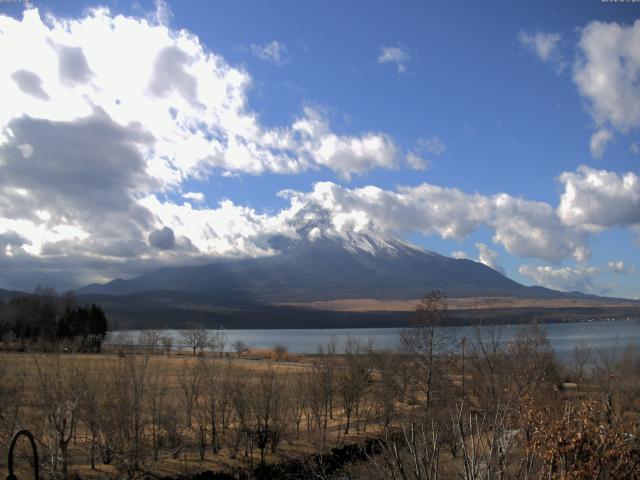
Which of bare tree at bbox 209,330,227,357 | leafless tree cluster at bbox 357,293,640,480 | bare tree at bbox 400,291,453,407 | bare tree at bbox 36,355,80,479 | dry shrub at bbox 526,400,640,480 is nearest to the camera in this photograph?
dry shrub at bbox 526,400,640,480

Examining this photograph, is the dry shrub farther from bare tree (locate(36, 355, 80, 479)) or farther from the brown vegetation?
bare tree (locate(36, 355, 80, 479))

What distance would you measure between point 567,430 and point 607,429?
1.09 meters

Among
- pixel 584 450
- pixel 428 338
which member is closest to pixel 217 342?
pixel 428 338

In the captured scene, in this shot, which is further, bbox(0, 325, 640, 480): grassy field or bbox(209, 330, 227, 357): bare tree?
bbox(209, 330, 227, 357): bare tree

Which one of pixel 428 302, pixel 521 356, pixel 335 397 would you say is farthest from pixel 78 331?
pixel 521 356

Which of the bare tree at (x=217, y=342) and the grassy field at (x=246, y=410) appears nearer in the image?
the grassy field at (x=246, y=410)

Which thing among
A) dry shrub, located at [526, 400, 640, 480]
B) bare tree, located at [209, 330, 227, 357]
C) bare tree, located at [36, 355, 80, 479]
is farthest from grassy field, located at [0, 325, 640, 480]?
bare tree, located at [209, 330, 227, 357]

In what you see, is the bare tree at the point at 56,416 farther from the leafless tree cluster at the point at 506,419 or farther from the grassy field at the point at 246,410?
the leafless tree cluster at the point at 506,419

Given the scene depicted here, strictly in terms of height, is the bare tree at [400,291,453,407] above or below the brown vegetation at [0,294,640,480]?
above

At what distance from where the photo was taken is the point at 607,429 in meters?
10.1

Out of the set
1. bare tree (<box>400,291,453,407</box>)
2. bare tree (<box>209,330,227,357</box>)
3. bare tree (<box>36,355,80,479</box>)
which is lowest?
bare tree (<box>209,330,227,357</box>)

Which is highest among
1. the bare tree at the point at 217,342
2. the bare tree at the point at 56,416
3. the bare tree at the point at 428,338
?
the bare tree at the point at 428,338

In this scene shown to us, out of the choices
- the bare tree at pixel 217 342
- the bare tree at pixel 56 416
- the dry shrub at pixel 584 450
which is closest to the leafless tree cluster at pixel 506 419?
the dry shrub at pixel 584 450

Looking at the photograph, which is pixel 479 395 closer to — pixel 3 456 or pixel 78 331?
pixel 3 456
